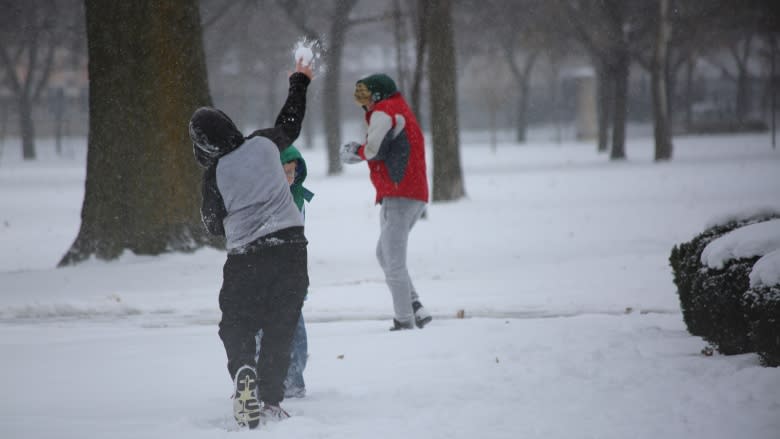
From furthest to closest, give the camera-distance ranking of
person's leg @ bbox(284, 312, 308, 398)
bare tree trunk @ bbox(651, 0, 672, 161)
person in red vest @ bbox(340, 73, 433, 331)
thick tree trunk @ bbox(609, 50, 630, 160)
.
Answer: thick tree trunk @ bbox(609, 50, 630, 160) → bare tree trunk @ bbox(651, 0, 672, 161) → person in red vest @ bbox(340, 73, 433, 331) → person's leg @ bbox(284, 312, 308, 398)

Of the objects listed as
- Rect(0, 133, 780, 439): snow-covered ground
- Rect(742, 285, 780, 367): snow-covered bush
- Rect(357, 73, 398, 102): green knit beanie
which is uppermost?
Rect(357, 73, 398, 102): green knit beanie

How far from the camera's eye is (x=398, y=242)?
6.61 m

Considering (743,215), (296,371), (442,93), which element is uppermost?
(442,93)

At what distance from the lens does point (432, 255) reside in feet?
36.7

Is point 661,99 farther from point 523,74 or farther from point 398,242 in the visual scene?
point 398,242

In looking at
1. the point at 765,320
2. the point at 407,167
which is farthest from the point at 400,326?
the point at 765,320

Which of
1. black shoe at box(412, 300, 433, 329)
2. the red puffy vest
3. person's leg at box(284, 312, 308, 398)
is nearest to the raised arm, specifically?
person's leg at box(284, 312, 308, 398)

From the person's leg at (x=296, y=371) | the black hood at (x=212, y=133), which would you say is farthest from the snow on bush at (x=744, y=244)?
the black hood at (x=212, y=133)

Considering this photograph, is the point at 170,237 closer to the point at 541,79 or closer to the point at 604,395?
the point at 604,395

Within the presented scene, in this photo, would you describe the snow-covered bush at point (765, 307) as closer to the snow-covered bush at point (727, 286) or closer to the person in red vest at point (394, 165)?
the snow-covered bush at point (727, 286)

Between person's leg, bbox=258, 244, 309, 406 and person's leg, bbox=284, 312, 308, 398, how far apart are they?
19.1 inches

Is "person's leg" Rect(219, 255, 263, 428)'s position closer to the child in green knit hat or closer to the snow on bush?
the child in green knit hat

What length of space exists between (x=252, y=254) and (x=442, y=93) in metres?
13.3

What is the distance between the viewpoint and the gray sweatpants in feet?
21.6
